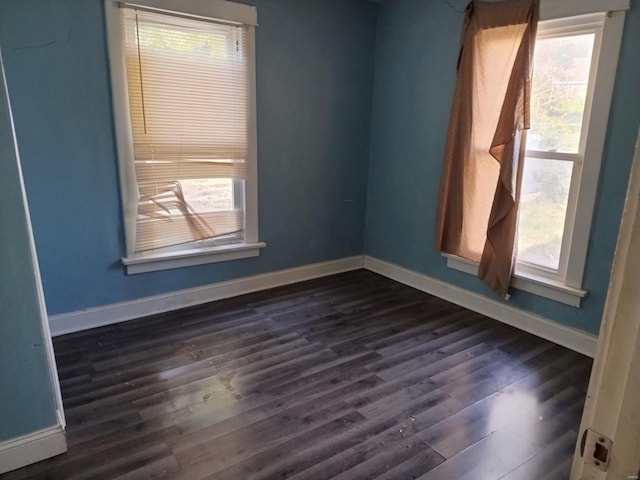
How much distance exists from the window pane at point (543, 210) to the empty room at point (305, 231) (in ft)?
0.05

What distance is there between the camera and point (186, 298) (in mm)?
3453

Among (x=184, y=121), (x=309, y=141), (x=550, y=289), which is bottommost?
(x=550, y=289)

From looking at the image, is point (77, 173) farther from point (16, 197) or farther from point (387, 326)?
point (387, 326)

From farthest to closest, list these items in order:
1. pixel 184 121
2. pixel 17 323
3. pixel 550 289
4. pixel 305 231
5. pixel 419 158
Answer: pixel 305 231 → pixel 419 158 → pixel 184 121 → pixel 550 289 → pixel 17 323

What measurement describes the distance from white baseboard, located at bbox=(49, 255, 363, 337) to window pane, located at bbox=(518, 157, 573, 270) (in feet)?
5.57

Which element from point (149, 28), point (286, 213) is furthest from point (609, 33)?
point (149, 28)

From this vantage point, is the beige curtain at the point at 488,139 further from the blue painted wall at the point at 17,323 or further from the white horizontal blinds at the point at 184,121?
the blue painted wall at the point at 17,323

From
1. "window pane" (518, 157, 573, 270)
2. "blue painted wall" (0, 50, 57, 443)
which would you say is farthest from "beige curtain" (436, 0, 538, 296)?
"blue painted wall" (0, 50, 57, 443)

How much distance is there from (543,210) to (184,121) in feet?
8.25

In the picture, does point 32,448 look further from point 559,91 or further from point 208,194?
point 559,91

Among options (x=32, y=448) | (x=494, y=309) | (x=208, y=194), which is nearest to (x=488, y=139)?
(x=494, y=309)

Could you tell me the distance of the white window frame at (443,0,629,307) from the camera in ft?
8.32

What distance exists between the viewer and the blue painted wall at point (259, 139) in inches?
105

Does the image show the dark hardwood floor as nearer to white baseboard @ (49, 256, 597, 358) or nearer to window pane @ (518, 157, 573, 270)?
white baseboard @ (49, 256, 597, 358)
